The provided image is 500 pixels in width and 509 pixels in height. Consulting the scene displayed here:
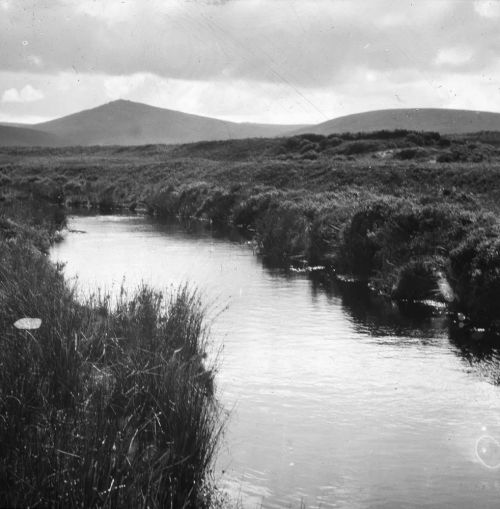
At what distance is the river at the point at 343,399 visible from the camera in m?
9.15

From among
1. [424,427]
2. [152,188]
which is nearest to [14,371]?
[424,427]

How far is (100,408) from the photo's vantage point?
8.01m

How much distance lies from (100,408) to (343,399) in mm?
5332

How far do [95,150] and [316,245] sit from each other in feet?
389

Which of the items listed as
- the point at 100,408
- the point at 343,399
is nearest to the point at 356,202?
the point at 343,399

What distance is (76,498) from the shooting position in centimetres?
636

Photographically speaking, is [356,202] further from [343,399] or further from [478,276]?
[343,399]

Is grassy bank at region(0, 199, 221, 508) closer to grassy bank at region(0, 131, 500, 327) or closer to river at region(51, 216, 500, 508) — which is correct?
river at region(51, 216, 500, 508)

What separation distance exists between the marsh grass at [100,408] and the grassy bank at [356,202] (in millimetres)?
8803

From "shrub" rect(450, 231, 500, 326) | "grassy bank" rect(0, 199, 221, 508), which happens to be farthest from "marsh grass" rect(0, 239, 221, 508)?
"shrub" rect(450, 231, 500, 326)

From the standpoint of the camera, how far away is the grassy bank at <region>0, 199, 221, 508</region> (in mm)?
6516

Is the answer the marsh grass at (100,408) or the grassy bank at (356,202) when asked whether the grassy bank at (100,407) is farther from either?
the grassy bank at (356,202)

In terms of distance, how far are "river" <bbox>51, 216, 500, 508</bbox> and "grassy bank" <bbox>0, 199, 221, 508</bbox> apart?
2.46ft

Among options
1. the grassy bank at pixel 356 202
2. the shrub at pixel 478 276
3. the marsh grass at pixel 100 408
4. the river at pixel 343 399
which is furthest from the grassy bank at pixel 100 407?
the grassy bank at pixel 356 202
